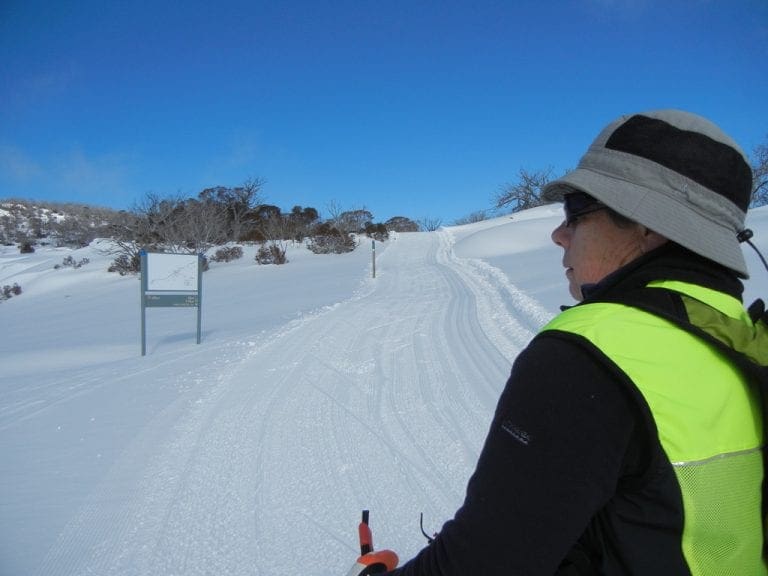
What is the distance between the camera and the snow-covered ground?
2.62 meters

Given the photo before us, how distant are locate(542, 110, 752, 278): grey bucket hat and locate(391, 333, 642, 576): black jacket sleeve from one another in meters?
0.39

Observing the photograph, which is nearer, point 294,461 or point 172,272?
point 294,461

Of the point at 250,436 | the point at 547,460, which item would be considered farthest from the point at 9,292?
the point at 547,460

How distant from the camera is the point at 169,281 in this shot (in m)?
8.02

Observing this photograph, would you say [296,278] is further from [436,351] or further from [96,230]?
[96,230]

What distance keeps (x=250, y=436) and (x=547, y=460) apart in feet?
11.7

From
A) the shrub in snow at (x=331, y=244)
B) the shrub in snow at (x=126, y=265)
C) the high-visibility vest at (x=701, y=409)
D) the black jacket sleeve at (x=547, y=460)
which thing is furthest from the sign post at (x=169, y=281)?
the shrub in snow at (x=331, y=244)

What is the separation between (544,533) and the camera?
825 millimetres

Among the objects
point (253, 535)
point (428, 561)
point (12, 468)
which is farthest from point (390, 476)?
point (12, 468)

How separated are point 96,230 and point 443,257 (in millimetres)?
40178

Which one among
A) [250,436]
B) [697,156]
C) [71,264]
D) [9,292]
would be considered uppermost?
[697,156]

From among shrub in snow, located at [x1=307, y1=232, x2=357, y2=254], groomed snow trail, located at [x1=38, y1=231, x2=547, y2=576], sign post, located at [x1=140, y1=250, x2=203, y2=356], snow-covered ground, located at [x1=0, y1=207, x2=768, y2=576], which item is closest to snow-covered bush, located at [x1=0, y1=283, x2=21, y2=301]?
snow-covered ground, located at [x1=0, y1=207, x2=768, y2=576]

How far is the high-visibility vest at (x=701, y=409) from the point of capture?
2.65 feet

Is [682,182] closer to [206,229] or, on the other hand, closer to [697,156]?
[697,156]
